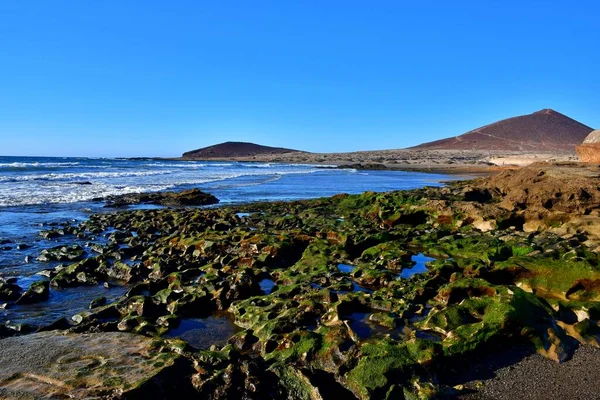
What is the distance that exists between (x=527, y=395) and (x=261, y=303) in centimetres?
398

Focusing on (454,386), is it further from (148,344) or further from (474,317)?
(148,344)

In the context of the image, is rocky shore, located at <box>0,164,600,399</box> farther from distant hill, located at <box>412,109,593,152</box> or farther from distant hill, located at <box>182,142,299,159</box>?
distant hill, located at <box>182,142,299,159</box>

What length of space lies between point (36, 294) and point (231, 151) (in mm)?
156668

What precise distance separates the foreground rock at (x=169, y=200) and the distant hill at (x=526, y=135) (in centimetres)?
10340

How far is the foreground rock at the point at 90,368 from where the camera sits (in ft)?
14.3

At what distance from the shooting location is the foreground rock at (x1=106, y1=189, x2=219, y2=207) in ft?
75.4

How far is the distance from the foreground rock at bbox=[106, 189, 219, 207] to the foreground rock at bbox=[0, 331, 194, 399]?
17453mm

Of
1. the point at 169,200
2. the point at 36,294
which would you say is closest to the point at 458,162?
the point at 169,200

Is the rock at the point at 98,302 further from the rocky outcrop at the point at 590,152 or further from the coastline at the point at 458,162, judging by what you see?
the coastline at the point at 458,162

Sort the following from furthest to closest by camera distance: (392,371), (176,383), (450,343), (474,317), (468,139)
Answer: (468,139)
(474,317)
(450,343)
(392,371)
(176,383)

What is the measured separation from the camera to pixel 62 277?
9.16 meters

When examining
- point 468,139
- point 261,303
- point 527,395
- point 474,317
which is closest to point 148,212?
point 261,303

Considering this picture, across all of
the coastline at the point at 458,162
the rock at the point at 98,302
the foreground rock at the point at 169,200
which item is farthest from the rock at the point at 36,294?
the coastline at the point at 458,162

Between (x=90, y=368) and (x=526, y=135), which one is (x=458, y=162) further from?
(x=90, y=368)
